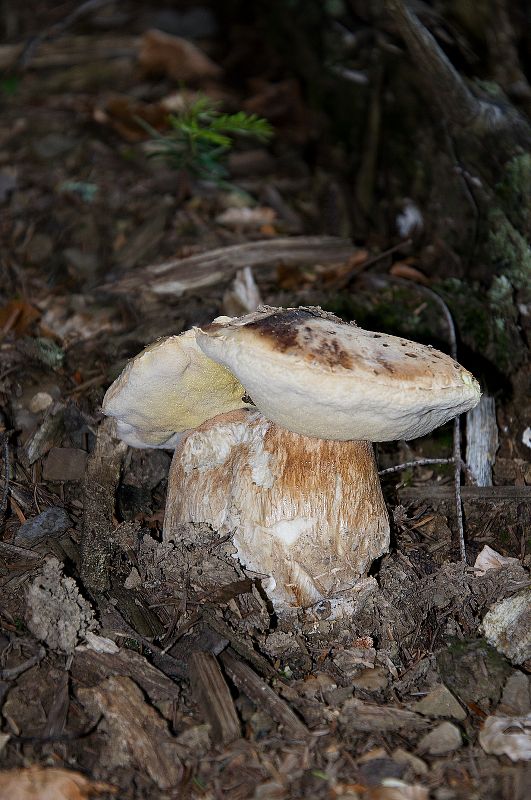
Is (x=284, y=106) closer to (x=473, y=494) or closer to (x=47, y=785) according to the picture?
(x=473, y=494)

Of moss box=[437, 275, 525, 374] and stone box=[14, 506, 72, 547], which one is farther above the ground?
moss box=[437, 275, 525, 374]

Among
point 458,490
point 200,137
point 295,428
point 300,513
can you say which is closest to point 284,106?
point 200,137

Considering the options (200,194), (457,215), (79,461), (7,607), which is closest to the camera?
(7,607)

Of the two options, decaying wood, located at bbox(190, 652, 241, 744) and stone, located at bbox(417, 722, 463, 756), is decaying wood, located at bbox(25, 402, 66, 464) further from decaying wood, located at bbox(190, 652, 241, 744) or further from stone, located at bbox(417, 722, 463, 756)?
stone, located at bbox(417, 722, 463, 756)

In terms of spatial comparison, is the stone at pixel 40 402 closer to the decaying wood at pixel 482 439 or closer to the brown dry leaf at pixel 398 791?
the decaying wood at pixel 482 439

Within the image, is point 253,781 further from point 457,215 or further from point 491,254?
point 457,215

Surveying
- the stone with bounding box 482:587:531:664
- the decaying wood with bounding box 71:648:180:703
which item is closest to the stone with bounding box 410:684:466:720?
the stone with bounding box 482:587:531:664

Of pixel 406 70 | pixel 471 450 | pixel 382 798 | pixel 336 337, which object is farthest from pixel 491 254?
pixel 382 798
